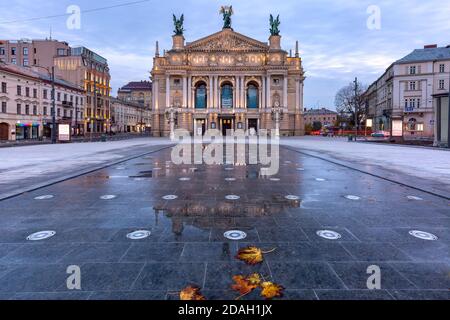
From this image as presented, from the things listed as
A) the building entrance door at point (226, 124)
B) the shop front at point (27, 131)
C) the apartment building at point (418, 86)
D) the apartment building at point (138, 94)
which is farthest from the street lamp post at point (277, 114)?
the apartment building at point (138, 94)

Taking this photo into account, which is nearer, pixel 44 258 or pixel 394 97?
pixel 44 258

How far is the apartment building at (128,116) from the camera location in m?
91.6

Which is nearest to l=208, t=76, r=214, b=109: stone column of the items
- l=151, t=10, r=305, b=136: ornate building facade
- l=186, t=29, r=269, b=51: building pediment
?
l=151, t=10, r=305, b=136: ornate building facade

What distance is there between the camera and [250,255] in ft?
13.7

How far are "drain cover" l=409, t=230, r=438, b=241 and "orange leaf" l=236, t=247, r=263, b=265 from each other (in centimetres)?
276

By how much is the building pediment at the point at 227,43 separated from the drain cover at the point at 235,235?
71615 millimetres

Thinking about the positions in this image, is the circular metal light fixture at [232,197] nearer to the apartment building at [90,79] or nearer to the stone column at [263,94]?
the apartment building at [90,79]

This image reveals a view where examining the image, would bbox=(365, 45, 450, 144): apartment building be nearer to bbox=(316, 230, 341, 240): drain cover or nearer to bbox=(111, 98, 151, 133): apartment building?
bbox=(316, 230, 341, 240): drain cover

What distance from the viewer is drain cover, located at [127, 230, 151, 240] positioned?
4.87 metres

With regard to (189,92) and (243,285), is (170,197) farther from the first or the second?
(189,92)

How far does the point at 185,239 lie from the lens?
4.79 meters

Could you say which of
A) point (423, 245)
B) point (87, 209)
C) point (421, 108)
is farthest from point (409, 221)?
point (421, 108)

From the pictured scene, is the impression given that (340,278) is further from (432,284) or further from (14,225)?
(14,225)
